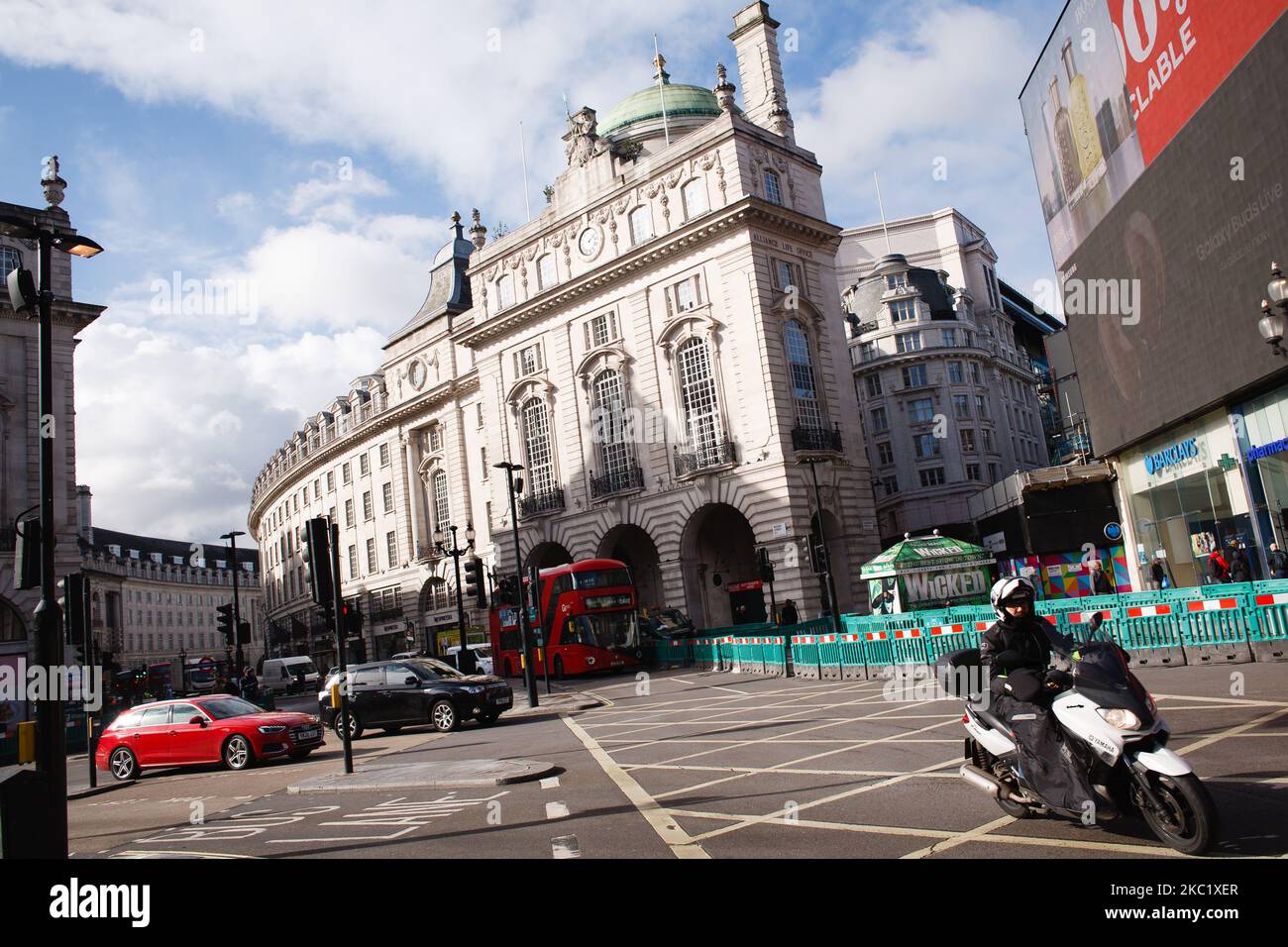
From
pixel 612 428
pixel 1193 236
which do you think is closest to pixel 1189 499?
pixel 1193 236

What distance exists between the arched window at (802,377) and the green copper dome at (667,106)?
16208 mm

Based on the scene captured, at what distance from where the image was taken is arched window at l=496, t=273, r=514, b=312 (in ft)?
158

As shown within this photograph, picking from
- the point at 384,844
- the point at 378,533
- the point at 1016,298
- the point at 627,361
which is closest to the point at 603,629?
the point at 627,361

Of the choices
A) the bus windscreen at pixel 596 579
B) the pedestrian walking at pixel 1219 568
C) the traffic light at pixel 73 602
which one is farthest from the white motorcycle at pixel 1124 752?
the bus windscreen at pixel 596 579

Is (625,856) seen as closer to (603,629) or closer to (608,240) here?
(603,629)

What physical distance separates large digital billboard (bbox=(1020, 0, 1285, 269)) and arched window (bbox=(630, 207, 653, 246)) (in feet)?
55.9

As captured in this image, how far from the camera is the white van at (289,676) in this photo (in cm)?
5166

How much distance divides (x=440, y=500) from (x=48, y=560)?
1942 inches

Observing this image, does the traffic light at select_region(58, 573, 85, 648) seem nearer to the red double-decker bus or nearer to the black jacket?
the red double-decker bus

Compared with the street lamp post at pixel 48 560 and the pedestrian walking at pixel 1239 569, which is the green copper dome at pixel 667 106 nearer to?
the pedestrian walking at pixel 1239 569

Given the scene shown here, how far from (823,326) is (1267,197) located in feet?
76.1

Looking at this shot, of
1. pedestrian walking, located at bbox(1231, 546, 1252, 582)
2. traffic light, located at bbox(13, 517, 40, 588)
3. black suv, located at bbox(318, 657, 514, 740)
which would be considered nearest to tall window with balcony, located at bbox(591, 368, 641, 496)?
black suv, located at bbox(318, 657, 514, 740)

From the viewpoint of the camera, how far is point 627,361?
42781 mm

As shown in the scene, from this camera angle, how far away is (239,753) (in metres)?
16.7
